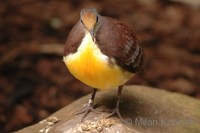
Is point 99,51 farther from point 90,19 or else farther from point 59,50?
point 59,50

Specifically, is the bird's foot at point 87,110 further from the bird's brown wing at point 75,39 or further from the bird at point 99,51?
the bird's brown wing at point 75,39

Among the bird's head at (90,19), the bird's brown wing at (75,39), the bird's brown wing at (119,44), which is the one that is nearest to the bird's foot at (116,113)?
the bird's brown wing at (119,44)

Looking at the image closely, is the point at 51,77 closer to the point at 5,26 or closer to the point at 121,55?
the point at 5,26

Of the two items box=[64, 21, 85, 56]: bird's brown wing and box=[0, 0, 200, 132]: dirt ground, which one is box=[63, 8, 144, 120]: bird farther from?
box=[0, 0, 200, 132]: dirt ground

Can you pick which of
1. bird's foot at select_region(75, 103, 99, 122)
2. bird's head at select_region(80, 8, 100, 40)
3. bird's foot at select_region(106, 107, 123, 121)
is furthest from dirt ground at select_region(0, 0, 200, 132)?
bird's head at select_region(80, 8, 100, 40)

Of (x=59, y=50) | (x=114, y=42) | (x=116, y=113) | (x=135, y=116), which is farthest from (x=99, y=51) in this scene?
(x=59, y=50)
